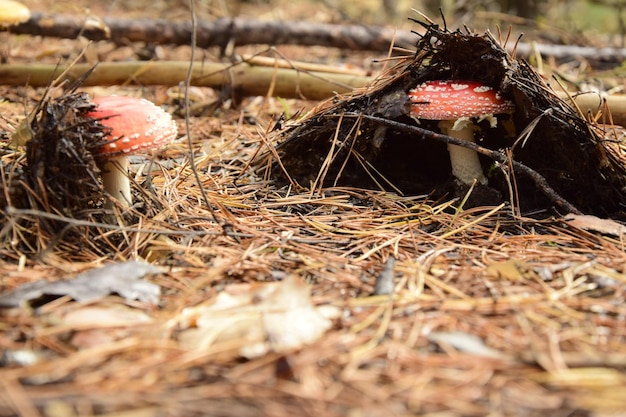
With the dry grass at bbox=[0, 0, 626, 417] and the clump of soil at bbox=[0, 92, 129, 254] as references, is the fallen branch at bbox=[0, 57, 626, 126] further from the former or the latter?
the clump of soil at bbox=[0, 92, 129, 254]

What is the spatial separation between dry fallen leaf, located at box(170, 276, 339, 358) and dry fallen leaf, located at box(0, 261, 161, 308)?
0.21m

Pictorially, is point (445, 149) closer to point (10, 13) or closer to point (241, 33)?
point (241, 33)

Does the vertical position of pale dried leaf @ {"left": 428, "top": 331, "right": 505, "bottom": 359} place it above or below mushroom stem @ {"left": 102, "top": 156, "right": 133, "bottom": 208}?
below

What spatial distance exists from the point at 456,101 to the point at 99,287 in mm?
1721

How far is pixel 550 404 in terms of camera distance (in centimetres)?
134

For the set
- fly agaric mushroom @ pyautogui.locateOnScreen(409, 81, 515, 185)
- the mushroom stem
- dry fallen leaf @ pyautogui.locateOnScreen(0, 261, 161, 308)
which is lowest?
dry fallen leaf @ pyautogui.locateOnScreen(0, 261, 161, 308)

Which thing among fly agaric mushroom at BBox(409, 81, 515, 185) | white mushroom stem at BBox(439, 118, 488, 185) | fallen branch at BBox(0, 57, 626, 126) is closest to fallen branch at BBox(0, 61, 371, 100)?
fallen branch at BBox(0, 57, 626, 126)

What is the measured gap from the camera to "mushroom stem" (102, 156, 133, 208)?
2.31 m

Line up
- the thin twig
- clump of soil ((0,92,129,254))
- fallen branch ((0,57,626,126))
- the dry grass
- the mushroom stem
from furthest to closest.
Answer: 1. fallen branch ((0,57,626,126))
2. the thin twig
3. the mushroom stem
4. clump of soil ((0,92,129,254))
5. the dry grass

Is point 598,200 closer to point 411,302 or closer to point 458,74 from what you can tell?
point 458,74

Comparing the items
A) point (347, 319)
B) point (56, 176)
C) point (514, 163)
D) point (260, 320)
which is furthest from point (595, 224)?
point (56, 176)

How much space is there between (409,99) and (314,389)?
1636 millimetres

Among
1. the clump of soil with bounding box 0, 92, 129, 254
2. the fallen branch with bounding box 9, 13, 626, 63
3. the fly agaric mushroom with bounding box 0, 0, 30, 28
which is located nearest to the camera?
the clump of soil with bounding box 0, 92, 129, 254

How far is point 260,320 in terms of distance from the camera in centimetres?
162
